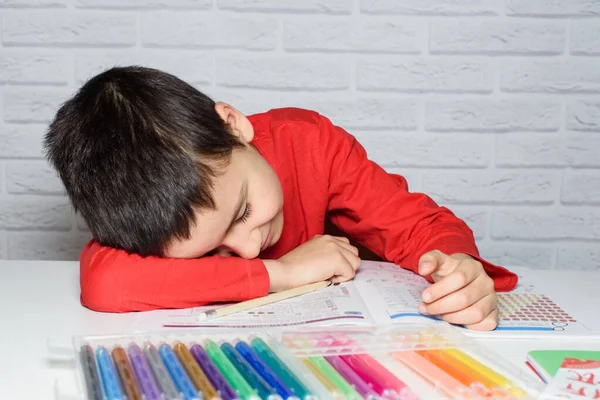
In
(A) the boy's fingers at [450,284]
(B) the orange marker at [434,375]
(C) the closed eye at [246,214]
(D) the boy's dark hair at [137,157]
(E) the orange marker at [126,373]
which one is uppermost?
(D) the boy's dark hair at [137,157]

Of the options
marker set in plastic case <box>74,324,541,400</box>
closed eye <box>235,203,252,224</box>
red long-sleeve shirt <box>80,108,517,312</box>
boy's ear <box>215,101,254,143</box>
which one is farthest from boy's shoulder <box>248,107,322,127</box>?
marker set in plastic case <box>74,324,541,400</box>

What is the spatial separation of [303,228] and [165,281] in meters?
0.38

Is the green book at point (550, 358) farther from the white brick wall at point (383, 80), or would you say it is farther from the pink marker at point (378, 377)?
the white brick wall at point (383, 80)

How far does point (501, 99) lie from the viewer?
1591 millimetres

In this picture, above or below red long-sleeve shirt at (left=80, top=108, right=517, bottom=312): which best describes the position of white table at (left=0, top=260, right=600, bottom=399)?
A: below

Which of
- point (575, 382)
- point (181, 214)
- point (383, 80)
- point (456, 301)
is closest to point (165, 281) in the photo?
point (181, 214)

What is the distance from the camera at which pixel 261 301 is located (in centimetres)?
87

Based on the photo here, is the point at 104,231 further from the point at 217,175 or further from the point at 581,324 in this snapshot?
the point at 581,324

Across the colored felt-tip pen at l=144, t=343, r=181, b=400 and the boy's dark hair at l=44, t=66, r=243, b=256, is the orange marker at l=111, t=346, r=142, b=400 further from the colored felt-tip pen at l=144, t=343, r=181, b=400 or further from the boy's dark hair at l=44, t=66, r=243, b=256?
the boy's dark hair at l=44, t=66, r=243, b=256

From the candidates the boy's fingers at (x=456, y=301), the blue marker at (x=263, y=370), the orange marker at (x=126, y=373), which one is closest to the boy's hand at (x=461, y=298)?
the boy's fingers at (x=456, y=301)

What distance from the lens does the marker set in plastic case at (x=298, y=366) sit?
58cm

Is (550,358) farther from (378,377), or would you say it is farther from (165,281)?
(165,281)

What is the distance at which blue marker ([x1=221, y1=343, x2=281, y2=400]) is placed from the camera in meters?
0.57

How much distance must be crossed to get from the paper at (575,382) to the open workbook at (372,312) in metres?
0.11
